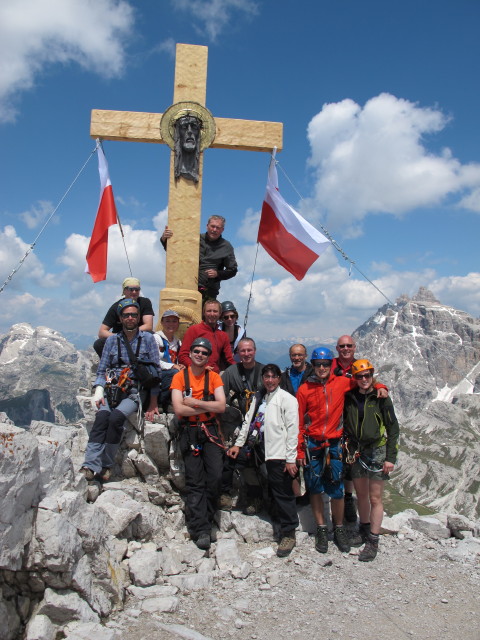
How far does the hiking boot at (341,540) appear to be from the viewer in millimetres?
6938

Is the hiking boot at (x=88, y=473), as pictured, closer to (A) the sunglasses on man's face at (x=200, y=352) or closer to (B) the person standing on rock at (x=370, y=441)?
(A) the sunglasses on man's face at (x=200, y=352)

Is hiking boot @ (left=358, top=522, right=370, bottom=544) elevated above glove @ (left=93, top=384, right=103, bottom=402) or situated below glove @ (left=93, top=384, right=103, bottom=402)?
below

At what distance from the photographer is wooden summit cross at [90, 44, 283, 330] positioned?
10531 mm

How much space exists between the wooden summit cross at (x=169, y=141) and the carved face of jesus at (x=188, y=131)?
36 cm

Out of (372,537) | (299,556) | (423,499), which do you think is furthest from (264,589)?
(423,499)

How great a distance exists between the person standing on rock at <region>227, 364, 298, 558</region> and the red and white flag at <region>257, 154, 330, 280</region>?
193 inches

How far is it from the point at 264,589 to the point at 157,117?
1023 cm

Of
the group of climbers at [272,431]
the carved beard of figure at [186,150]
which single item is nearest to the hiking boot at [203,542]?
the group of climbers at [272,431]

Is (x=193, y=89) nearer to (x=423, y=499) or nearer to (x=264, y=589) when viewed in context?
(x=264, y=589)

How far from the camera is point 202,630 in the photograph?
16.1 ft

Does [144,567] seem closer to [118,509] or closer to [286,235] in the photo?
[118,509]

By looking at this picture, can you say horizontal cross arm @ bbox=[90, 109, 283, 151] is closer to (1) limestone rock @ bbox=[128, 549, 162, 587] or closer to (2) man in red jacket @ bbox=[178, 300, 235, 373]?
(2) man in red jacket @ bbox=[178, 300, 235, 373]

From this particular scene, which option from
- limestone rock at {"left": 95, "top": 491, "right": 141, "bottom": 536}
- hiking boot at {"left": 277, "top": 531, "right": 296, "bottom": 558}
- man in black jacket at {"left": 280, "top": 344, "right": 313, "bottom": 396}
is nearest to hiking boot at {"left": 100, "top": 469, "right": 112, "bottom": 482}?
limestone rock at {"left": 95, "top": 491, "right": 141, "bottom": 536}

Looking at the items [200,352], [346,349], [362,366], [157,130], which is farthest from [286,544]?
[157,130]
